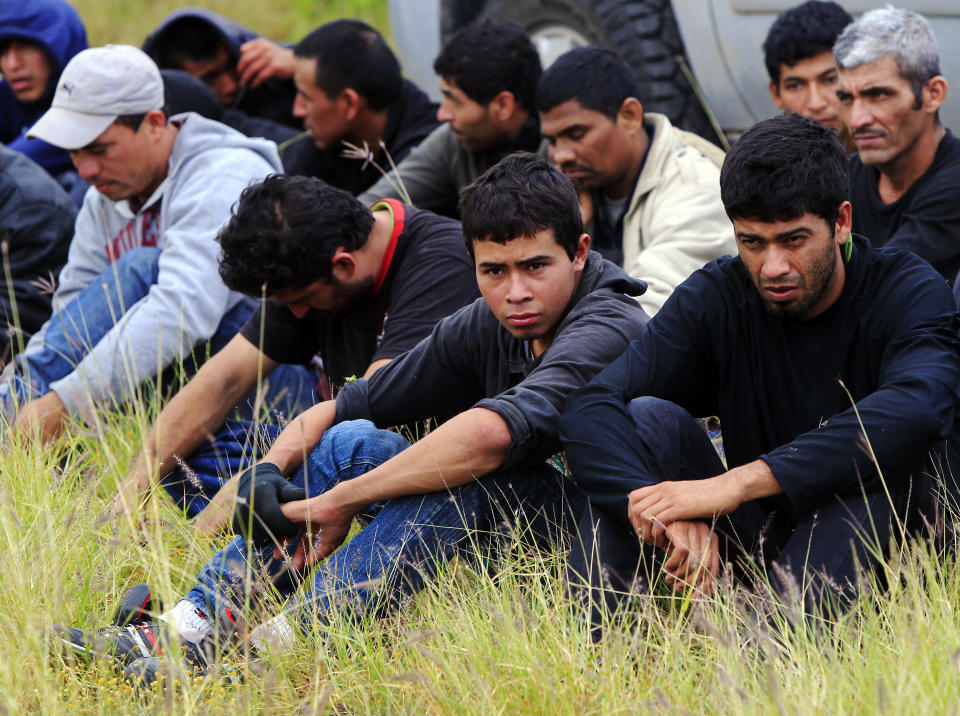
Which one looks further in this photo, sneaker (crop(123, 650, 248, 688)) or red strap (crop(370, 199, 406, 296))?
red strap (crop(370, 199, 406, 296))

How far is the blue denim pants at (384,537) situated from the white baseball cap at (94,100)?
2.20 metres

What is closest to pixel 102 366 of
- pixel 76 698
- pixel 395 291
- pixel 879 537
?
pixel 395 291

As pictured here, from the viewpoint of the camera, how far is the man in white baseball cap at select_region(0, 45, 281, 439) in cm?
449

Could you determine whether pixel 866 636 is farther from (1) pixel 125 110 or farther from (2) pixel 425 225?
(1) pixel 125 110

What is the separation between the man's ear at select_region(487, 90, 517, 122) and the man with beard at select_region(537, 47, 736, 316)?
0.45 m

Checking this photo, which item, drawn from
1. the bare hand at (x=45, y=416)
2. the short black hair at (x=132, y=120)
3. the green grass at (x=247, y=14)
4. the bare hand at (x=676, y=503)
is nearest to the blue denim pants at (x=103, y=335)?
the bare hand at (x=45, y=416)

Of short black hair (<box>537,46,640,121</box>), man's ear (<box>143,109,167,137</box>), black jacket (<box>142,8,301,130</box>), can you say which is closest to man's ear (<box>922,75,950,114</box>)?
short black hair (<box>537,46,640,121</box>)

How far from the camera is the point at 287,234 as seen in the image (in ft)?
12.9

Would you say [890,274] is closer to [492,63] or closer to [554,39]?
[492,63]

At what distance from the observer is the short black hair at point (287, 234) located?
393 centimetres

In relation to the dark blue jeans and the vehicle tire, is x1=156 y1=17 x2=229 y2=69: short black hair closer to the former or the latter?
the vehicle tire

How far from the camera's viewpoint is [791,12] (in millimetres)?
5027

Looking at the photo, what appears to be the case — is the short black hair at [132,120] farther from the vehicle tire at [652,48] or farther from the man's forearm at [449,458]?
the man's forearm at [449,458]

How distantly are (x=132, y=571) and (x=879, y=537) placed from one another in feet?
6.35
